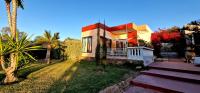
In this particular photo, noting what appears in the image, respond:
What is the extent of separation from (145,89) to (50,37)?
1911 cm

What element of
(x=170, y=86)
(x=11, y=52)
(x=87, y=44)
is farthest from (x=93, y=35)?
(x=170, y=86)

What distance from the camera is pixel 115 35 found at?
57.0 ft

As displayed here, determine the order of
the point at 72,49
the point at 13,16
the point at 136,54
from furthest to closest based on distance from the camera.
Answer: the point at 72,49 < the point at 136,54 < the point at 13,16

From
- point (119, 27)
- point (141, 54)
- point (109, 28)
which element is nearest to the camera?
point (141, 54)

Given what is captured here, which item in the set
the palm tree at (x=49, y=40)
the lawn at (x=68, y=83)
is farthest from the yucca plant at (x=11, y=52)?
the palm tree at (x=49, y=40)

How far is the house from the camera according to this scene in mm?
15566

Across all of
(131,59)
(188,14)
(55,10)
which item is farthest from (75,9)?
(188,14)

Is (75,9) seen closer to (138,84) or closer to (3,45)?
(3,45)

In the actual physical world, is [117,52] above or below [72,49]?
below

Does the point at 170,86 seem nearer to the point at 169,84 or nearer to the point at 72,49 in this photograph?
the point at 169,84

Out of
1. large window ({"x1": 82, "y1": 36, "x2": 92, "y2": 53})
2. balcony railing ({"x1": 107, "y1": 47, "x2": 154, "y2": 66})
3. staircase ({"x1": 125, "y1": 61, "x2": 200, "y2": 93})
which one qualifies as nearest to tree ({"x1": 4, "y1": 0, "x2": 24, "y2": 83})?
staircase ({"x1": 125, "y1": 61, "x2": 200, "y2": 93})

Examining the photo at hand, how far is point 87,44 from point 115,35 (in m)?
3.43

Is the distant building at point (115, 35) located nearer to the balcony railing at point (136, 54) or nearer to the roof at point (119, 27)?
the roof at point (119, 27)

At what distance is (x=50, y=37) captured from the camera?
72.9ft
